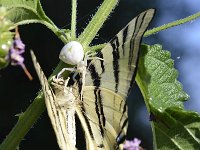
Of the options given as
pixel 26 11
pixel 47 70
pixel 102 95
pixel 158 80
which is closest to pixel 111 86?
pixel 102 95

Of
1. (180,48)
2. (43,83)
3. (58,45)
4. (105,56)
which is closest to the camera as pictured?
(43,83)

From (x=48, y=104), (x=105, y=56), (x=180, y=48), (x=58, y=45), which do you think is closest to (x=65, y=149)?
(x=48, y=104)

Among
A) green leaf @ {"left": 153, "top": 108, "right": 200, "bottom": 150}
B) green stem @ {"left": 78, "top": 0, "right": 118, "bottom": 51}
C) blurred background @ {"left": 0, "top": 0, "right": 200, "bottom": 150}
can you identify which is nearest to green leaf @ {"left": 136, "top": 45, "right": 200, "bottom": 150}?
green leaf @ {"left": 153, "top": 108, "right": 200, "bottom": 150}

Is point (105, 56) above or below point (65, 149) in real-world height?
above

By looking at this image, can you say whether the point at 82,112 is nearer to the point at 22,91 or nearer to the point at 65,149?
the point at 65,149

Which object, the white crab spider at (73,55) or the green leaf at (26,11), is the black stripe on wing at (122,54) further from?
the green leaf at (26,11)

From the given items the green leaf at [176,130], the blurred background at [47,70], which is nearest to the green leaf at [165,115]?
the green leaf at [176,130]
